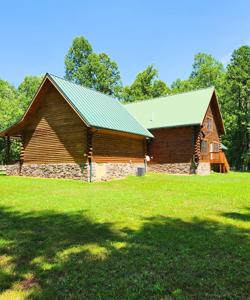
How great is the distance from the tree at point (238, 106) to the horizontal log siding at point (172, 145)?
55.7 ft

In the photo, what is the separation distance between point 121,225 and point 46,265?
9.61 ft

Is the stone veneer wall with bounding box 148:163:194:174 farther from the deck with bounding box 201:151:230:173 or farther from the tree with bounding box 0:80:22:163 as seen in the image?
the tree with bounding box 0:80:22:163

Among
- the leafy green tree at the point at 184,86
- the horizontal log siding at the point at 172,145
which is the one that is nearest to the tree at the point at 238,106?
the leafy green tree at the point at 184,86

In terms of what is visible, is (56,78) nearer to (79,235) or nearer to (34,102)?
(34,102)

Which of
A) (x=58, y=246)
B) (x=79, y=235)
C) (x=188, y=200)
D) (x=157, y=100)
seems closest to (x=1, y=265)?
(x=58, y=246)

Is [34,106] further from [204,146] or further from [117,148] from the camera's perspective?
[204,146]

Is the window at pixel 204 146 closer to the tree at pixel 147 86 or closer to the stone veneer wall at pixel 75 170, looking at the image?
the stone veneer wall at pixel 75 170

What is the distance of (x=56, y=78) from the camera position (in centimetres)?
2111

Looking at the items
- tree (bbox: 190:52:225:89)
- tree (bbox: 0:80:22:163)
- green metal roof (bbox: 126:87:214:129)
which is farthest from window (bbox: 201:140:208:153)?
tree (bbox: 0:80:22:163)

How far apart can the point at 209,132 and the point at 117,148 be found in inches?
485

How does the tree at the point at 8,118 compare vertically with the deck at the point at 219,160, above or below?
above

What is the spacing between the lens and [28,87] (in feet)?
180

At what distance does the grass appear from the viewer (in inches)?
166

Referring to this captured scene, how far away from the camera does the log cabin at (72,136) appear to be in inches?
771
